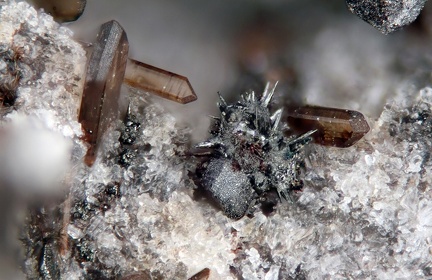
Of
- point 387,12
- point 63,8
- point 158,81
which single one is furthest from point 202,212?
point 387,12

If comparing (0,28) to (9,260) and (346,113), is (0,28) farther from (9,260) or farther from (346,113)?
(346,113)

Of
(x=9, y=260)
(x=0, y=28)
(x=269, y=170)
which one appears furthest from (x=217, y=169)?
(x=0, y=28)

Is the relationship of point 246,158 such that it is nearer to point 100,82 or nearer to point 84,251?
point 100,82

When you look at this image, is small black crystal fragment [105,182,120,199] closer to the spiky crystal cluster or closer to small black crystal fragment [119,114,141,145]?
small black crystal fragment [119,114,141,145]

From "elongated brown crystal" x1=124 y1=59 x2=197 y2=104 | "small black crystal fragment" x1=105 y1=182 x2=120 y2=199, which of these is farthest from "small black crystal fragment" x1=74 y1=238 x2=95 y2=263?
"elongated brown crystal" x1=124 y1=59 x2=197 y2=104

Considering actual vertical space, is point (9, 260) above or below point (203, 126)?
below

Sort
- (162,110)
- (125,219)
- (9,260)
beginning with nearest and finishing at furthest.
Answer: (9,260) → (125,219) → (162,110)

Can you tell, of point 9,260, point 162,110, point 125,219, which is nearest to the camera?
point 9,260
